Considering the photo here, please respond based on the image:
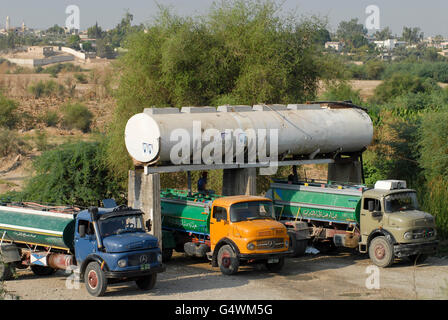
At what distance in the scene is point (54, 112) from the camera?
70.8 meters

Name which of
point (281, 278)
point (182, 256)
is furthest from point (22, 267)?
point (281, 278)

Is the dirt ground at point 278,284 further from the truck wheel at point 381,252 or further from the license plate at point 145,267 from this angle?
the license plate at point 145,267

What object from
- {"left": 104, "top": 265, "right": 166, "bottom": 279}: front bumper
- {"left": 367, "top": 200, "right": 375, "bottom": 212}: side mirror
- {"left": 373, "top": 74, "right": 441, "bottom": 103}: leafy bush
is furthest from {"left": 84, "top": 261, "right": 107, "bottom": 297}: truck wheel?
{"left": 373, "top": 74, "right": 441, "bottom": 103}: leafy bush

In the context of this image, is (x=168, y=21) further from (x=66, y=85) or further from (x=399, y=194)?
(x=66, y=85)

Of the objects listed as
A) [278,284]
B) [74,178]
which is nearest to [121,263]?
[278,284]

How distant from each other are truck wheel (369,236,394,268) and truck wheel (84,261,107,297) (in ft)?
25.8

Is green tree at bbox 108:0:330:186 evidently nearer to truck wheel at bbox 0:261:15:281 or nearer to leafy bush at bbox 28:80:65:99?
truck wheel at bbox 0:261:15:281

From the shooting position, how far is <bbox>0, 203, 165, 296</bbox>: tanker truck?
15.8 meters

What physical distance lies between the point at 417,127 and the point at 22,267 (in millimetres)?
16749

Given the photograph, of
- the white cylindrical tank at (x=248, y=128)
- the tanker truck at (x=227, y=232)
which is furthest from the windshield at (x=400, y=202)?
the white cylindrical tank at (x=248, y=128)

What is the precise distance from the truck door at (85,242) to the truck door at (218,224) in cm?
380

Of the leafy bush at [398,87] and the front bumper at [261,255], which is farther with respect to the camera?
the leafy bush at [398,87]

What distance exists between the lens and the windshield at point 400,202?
1952 cm

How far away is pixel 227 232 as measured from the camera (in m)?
18.6
